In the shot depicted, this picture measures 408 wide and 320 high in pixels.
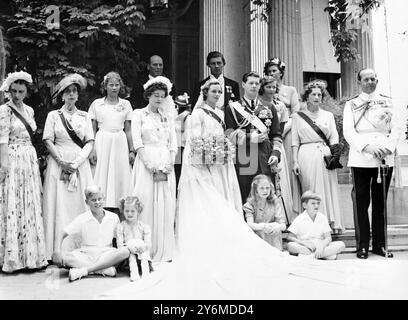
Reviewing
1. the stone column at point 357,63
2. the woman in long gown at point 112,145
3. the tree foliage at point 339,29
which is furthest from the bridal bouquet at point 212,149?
the stone column at point 357,63

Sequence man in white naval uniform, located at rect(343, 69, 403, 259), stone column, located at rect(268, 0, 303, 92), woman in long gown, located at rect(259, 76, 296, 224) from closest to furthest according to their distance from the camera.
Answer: man in white naval uniform, located at rect(343, 69, 403, 259)
woman in long gown, located at rect(259, 76, 296, 224)
stone column, located at rect(268, 0, 303, 92)

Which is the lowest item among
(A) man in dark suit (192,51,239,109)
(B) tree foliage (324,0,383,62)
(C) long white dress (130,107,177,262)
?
(C) long white dress (130,107,177,262)

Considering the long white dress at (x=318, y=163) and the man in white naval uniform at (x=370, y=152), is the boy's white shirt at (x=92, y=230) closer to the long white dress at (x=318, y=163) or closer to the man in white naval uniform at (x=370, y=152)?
the long white dress at (x=318, y=163)

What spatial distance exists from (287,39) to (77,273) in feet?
19.7

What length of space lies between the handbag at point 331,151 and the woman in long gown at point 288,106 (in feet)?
0.89

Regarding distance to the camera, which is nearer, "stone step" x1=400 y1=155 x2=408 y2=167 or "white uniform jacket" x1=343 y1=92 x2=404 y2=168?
"white uniform jacket" x1=343 y1=92 x2=404 y2=168

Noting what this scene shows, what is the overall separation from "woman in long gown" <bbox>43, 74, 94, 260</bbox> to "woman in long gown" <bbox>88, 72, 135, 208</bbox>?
6.7 inches

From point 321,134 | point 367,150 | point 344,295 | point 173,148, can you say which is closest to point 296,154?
point 321,134

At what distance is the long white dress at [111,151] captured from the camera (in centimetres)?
582

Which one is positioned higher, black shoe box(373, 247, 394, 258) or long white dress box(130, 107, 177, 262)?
long white dress box(130, 107, 177, 262)

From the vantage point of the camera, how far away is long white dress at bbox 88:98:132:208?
5820mm

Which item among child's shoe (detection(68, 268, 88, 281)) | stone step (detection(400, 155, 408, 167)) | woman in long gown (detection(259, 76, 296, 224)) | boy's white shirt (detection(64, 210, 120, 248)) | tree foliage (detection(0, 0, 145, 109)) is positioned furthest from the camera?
stone step (detection(400, 155, 408, 167))

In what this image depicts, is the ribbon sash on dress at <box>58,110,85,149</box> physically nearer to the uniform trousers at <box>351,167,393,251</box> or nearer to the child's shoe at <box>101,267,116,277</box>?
the child's shoe at <box>101,267,116,277</box>

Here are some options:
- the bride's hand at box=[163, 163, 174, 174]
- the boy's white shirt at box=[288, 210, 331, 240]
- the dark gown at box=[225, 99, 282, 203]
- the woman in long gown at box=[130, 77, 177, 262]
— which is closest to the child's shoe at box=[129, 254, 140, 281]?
the woman in long gown at box=[130, 77, 177, 262]
